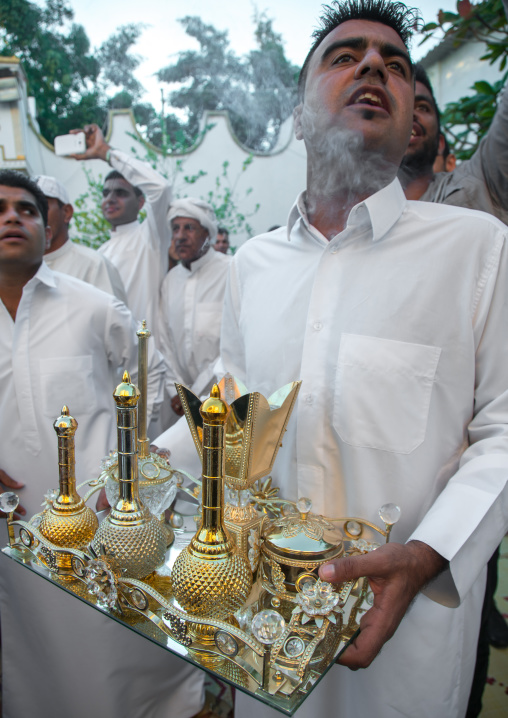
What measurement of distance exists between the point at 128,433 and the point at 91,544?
0.78 ft

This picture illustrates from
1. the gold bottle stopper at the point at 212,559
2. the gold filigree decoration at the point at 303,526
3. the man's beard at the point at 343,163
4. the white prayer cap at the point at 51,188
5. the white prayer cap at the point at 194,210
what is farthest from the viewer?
the white prayer cap at the point at 194,210

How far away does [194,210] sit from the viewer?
389cm

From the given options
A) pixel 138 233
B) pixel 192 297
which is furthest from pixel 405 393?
pixel 138 233

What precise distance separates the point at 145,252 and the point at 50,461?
2325mm

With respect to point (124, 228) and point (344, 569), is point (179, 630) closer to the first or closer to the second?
point (344, 569)

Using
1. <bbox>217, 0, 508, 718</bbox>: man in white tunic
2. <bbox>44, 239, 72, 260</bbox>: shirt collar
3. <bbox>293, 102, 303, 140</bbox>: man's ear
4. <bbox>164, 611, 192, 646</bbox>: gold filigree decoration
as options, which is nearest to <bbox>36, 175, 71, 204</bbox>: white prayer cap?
<bbox>44, 239, 72, 260</bbox>: shirt collar

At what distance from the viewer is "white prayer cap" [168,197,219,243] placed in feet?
12.8

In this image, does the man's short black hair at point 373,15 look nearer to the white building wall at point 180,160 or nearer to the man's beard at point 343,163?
the man's beard at point 343,163

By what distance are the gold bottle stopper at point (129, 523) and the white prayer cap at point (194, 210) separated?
10.4ft

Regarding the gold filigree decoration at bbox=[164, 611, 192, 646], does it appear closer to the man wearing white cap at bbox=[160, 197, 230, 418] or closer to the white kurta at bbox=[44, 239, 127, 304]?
the white kurta at bbox=[44, 239, 127, 304]

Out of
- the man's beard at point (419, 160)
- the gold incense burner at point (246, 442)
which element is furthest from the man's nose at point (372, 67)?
the man's beard at point (419, 160)

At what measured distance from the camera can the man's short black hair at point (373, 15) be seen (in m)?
1.17

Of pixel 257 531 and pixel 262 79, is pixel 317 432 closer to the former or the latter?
pixel 257 531

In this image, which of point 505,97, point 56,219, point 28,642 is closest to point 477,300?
point 505,97
